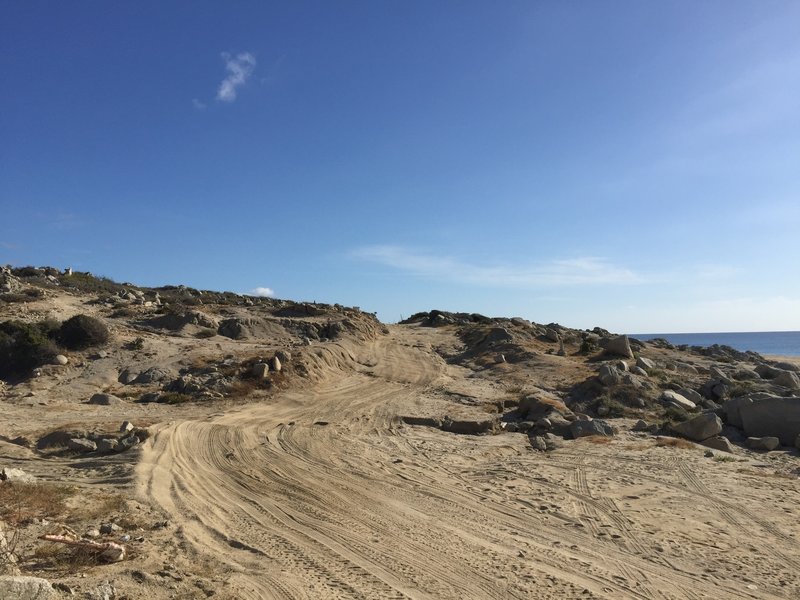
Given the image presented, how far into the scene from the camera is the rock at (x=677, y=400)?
1836 cm

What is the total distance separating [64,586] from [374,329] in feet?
108

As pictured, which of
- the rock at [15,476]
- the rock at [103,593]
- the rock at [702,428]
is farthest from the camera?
the rock at [702,428]

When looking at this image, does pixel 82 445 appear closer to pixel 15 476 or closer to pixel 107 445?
→ pixel 107 445

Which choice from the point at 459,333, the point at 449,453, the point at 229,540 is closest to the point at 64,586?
the point at 229,540

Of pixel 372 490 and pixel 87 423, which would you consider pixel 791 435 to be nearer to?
pixel 372 490

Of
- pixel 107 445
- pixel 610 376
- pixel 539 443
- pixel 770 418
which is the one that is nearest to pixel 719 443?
pixel 770 418

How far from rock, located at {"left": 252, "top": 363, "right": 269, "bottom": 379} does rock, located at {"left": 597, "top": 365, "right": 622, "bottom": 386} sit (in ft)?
43.1

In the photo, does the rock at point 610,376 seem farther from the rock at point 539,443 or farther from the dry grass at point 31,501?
the dry grass at point 31,501

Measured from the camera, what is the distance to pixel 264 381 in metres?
20.8

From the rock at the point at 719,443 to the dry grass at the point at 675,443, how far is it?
1.62 feet

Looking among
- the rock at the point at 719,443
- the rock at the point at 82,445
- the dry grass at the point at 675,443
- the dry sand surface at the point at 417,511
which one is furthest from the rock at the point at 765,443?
the rock at the point at 82,445

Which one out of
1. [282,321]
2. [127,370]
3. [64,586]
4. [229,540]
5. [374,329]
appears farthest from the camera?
[374,329]

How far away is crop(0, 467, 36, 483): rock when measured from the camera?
9961 millimetres

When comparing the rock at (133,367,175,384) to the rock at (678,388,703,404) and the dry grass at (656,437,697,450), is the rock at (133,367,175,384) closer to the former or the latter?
the dry grass at (656,437,697,450)
